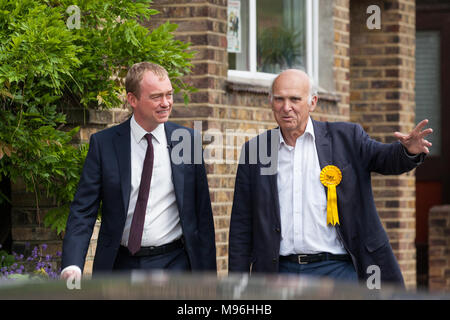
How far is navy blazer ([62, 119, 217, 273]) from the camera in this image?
13.9 feet

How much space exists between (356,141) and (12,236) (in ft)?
10.3

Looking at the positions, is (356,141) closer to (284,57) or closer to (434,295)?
(434,295)

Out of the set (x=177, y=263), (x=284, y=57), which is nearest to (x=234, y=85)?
(x=284, y=57)

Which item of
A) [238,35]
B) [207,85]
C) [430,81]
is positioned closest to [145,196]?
[207,85]

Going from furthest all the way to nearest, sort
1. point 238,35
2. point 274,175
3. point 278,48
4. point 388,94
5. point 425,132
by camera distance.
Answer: point 388,94, point 278,48, point 238,35, point 274,175, point 425,132

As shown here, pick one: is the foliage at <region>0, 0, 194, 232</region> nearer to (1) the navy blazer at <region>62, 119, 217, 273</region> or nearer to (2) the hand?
(1) the navy blazer at <region>62, 119, 217, 273</region>

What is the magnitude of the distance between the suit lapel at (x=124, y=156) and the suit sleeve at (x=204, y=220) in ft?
1.12

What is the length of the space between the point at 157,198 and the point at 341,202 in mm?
878

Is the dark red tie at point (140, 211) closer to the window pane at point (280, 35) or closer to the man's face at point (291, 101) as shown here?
the man's face at point (291, 101)

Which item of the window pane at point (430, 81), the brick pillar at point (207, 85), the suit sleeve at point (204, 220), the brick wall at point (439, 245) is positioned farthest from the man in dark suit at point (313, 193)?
the window pane at point (430, 81)

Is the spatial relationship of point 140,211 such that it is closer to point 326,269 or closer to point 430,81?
point 326,269

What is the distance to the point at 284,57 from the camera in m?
9.33

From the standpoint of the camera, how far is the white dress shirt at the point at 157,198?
420 cm

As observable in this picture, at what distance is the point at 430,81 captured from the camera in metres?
14.6
